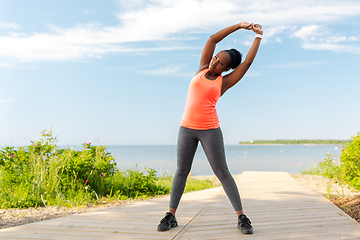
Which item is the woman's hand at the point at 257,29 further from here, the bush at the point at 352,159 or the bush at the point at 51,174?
the bush at the point at 51,174

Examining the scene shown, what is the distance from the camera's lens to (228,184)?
8.30 ft

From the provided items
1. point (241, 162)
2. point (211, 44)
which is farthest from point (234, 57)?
point (241, 162)

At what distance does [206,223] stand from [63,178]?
291 cm

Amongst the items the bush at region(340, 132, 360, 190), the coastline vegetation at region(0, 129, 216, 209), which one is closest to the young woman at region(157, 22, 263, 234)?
the coastline vegetation at region(0, 129, 216, 209)

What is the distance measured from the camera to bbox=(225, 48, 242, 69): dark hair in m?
2.48

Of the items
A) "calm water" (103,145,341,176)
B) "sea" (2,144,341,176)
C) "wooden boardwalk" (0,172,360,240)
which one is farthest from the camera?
"calm water" (103,145,341,176)

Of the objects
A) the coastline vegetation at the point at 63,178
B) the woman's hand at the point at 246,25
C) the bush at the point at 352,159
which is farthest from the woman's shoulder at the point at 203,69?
the bush at the point at 352,159

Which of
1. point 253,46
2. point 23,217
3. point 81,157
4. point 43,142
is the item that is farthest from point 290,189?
point 43,142

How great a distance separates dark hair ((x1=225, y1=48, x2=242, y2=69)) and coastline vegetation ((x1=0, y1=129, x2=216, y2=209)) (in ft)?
9.87

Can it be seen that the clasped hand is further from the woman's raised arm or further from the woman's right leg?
the woman's right leg

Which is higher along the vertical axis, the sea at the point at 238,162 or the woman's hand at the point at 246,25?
the woman's hand at the point at 246,25

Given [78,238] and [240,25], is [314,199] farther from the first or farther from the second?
[78,238]

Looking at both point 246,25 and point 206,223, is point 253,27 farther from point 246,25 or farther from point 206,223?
point 206,223

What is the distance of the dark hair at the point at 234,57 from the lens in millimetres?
2479
